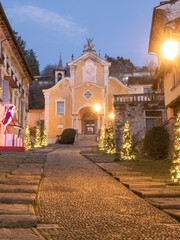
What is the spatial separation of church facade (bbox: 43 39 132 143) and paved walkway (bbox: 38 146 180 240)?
102 ft

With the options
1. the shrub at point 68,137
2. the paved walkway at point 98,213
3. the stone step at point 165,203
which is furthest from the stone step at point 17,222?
the shrub at point 68,137

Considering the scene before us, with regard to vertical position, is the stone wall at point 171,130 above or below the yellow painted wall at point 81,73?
below

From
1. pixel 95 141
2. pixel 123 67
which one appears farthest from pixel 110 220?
pixel 123 67

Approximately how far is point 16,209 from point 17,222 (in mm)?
692

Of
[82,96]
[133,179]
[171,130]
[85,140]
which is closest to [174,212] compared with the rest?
[133,179]

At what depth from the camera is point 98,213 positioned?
4.94 metres

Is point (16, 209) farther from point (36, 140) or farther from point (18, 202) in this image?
point (36, 140)

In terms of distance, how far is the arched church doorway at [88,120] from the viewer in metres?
39.5

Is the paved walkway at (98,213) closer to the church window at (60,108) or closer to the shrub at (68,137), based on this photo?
the shrub at (68,137)

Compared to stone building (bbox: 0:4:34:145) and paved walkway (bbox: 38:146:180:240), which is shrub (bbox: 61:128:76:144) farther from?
paved walkway (bbox: 38:146:180:240)

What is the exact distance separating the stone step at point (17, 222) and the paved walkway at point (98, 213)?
216 mm

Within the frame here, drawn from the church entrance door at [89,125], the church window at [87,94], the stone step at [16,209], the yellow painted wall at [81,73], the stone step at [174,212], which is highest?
the yellow painted wall at [81,73]

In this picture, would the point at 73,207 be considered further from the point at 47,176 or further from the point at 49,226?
the point at 47,176

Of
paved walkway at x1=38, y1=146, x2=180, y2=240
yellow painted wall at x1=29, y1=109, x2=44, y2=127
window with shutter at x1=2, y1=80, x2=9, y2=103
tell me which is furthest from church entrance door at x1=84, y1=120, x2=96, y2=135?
paved walkway at x1=38, y1=146, x2=180, y2=240
